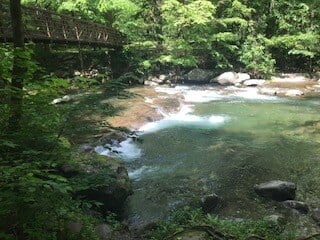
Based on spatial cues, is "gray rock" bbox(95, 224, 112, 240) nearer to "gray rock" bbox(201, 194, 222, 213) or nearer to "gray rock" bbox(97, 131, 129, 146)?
"gray rock" bbox(201, 194, 222, 213)

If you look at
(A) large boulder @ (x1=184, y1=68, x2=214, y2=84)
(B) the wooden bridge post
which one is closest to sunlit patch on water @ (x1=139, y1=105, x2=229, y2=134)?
(A) large boulder @ (x1=184, y1=68, x2=214, y2=84)

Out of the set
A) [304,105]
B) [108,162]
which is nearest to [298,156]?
[108,162]

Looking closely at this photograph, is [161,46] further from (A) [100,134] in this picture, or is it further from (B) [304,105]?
(A) [100,134]

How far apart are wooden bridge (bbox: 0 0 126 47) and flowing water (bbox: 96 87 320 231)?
17.1 ft

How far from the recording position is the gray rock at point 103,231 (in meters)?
5.26

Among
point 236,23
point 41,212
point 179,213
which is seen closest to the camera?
point 41,212

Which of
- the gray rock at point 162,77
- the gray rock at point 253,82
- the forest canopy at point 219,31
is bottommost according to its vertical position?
the gray rock at point 162,77

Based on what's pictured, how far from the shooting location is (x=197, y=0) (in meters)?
23.2

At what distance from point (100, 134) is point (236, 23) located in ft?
56.3

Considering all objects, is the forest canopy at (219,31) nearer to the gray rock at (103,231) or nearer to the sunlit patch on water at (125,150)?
the sunlit patch on water at (125,150)

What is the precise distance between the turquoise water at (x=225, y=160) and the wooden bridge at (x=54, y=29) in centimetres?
541

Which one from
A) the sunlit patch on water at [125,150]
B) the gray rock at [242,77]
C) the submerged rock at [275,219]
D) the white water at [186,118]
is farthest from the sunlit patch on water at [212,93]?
the submerged rock at [275,219]

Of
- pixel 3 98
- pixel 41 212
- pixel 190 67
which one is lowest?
pixel 190 67

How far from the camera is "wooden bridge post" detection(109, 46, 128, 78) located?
75.2ft
